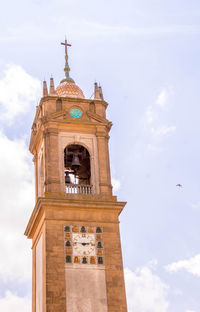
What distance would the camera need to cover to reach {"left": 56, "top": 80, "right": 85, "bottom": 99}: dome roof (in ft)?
140

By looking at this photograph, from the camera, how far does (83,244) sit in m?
36.1

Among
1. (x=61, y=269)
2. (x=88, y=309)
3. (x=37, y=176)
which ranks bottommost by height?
(x=88, y=309)

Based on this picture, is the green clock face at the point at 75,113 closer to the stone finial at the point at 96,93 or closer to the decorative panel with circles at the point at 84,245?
the stone finial at the point at 96,93

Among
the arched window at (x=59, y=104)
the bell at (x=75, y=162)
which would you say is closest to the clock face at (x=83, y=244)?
the bell at (x=75, y=162)

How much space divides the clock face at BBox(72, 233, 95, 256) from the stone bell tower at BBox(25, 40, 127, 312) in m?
0.05

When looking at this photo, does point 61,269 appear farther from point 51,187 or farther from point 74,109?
point 74,109

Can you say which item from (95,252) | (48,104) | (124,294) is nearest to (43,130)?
(48,104)

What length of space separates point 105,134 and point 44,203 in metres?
6.58

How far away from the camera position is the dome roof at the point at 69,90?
4256 cm

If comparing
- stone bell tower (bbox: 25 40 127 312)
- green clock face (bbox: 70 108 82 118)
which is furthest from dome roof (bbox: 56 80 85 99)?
green clock face (bbox: 70 108 82 118)

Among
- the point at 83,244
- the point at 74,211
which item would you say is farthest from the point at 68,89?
the point at 83,244

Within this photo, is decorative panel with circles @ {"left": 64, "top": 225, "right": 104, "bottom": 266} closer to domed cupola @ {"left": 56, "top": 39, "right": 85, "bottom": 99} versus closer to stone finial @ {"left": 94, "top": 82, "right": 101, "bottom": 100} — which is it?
stone finial @ {"left": 94, "top": 82, "right": 101, "bottom": 100}

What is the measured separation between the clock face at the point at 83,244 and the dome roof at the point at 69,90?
1022 cm

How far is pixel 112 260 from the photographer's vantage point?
118 ft
